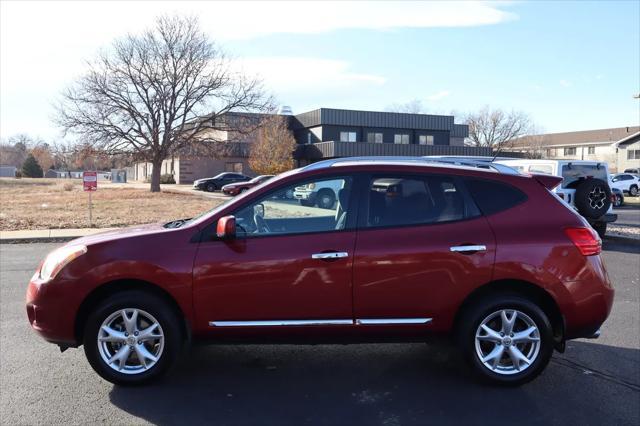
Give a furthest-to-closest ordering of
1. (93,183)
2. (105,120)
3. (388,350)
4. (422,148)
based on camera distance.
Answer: (422,148) < (105,120) < (93,183) < (388,350)

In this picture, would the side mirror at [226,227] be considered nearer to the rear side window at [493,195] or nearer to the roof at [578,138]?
the rear side window at [493,195]

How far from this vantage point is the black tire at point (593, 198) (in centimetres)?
1200

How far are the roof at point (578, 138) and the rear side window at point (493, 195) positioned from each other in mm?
77837

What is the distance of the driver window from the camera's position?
13.9 feet

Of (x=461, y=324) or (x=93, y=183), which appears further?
(x=93, y=183)

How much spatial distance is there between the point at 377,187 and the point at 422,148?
5095 centimetres

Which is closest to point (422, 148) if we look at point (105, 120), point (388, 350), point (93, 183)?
point (105, 120)

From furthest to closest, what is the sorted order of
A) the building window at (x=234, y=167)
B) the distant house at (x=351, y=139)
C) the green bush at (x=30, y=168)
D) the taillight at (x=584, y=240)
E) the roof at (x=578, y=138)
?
1. the green bush at (x=30, y=168)
2. the roof at (x=578, y=138)
3. the building window at (x=234, y=167)
4. the distant house at (x=351, y=139)
5. the taillight at (x=584, y=240)

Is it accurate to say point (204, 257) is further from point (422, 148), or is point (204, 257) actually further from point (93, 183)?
point (422, 148)

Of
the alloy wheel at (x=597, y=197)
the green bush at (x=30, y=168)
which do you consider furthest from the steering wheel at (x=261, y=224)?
the green bush at (x=30, y=168)

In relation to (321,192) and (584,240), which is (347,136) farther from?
(584,240)

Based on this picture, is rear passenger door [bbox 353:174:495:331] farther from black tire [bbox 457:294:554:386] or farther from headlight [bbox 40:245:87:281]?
headlight [bbox 40:245:87:281]

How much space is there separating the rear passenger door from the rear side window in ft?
0.42

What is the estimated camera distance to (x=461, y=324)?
4.20 m
